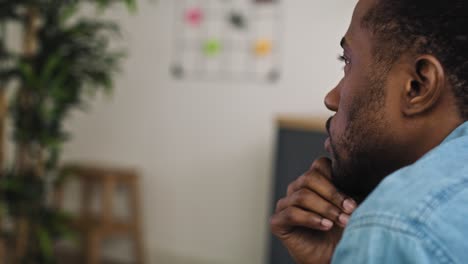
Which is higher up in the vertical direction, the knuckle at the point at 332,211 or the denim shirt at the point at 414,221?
the denim shirt at the point at 414,221

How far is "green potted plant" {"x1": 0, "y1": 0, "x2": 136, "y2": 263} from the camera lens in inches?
84.7

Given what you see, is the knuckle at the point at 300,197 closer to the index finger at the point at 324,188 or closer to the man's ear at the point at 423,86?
the index finger at the point at 324,188

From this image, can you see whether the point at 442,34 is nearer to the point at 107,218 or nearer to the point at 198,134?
the point at 198,134

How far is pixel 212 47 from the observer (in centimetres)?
291

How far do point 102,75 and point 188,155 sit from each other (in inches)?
35.7

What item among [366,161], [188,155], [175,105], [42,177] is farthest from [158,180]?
[366,161]

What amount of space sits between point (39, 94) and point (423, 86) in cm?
198

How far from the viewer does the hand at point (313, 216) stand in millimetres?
604

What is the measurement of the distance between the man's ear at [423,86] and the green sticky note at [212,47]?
8.01 ft

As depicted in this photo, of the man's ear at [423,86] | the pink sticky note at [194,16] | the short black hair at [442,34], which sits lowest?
the man's ear at [423,86]

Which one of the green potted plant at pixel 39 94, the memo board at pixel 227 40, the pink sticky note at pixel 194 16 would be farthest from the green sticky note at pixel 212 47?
the green potted plant at pixel 39 94

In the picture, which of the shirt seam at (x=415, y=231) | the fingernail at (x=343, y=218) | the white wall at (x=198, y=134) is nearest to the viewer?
the shirt seam at (x=415, y=231)

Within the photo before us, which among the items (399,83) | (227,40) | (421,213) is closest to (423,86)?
(399,83)

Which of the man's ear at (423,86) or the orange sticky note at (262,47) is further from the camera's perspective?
the orange sticky note at (262,47)
